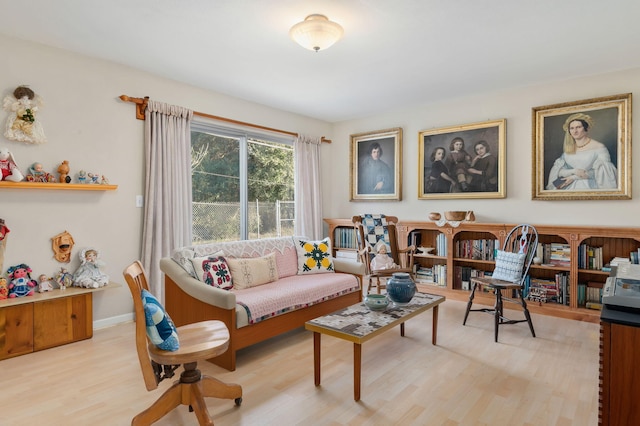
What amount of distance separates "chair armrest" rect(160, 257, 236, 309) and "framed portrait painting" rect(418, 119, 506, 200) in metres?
3.31

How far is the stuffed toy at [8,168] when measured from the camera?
2854 millimetres

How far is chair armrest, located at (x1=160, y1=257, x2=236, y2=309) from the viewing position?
2.54 meters

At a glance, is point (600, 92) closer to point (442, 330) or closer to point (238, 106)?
point (442, 330)

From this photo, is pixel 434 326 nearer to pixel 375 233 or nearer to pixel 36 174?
pixel 375 233

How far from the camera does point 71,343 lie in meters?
3.07

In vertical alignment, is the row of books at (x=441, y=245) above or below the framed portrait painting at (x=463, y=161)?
below

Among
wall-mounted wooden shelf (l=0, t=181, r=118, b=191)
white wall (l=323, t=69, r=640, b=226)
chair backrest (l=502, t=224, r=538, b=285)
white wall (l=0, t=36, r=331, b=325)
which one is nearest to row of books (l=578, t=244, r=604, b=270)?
white wall (l=323, t=69, r=640, b=226)

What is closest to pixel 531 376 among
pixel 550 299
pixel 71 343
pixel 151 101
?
pixel 550 299

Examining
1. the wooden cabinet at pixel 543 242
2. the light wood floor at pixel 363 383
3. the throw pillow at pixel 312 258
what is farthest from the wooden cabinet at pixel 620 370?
the wooden cabinet at pixel 543 242

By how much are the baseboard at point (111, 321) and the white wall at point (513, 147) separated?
11.3 ft

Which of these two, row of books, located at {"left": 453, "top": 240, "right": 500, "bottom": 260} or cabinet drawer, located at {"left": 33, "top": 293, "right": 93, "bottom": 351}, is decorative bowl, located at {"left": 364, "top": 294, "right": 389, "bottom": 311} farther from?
cabinet drawer, located at {"left": 33, "top": 293, "right": 93, "bottom": 351}

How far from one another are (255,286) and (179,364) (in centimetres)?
145

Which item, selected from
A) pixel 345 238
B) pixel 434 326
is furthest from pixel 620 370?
pixel 345 238

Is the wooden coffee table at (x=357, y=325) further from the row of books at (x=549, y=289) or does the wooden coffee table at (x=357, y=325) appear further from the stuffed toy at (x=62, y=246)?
the stuffed toy at (x=62, y=246)
